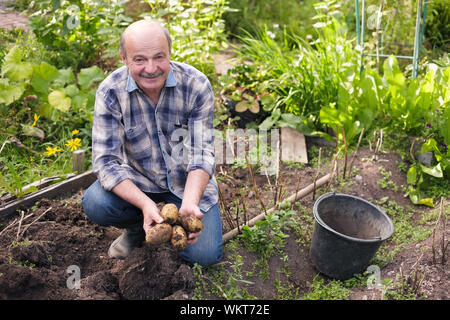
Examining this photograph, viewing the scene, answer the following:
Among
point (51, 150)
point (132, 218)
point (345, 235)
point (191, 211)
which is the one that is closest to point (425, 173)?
point (345, 235)

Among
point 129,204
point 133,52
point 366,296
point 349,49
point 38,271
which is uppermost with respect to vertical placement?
point 133,52

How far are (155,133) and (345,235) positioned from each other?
1.18m

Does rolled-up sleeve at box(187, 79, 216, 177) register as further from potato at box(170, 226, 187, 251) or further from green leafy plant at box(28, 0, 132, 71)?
green leafy plant at box(28, 0, 132, 71)

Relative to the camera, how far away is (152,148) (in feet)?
8.02

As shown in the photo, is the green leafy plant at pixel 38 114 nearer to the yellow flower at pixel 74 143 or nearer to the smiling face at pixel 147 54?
the yellow flower at pixel 74 143

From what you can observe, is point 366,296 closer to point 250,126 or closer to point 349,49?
point 250,126

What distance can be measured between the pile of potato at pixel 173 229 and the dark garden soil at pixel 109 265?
159 millimetres

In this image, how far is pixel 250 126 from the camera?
3.83 m

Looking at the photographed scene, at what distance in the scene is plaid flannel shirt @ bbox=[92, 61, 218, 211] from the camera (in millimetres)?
2320

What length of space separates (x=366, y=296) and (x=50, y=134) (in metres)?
2.60

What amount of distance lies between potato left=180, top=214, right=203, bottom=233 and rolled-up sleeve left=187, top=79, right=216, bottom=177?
318 mm

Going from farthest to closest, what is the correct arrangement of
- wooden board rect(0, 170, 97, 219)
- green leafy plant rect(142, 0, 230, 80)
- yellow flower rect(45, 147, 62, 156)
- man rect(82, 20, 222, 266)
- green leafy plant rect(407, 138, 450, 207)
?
1. green leafy plant rect(142, 0, 230, 80)
2. yellow flower rect(45, 147, 62, 156)
3. green leafy plant rect(407, 138, 450, 207)
4. wooden board rect(0, 170, 97, 219)
5. man rect(82, 20, 222, 266)

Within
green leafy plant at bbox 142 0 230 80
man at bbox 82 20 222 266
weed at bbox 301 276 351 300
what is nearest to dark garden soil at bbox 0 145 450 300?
weed at bbox 301 276 351 300
